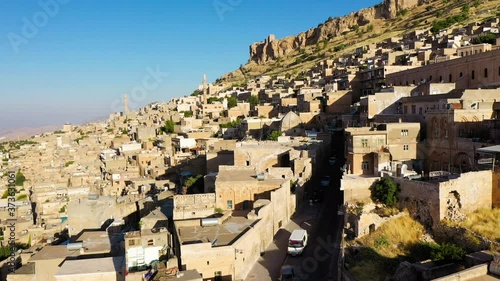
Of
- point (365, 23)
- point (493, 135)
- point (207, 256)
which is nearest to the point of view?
point (207, 256)

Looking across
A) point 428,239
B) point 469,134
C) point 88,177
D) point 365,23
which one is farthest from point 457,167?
point 365,23

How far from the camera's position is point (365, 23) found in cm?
9338

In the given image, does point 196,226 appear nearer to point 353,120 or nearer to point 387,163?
point 387,163

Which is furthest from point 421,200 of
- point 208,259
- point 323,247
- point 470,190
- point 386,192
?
point 208,259

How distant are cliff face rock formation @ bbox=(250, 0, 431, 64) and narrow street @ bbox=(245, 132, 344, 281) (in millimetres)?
77598

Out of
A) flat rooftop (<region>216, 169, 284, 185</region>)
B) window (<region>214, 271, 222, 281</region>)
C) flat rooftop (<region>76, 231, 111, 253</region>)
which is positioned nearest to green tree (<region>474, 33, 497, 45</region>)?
flat rooftop (<region>216, 169, 284, 185</region>)

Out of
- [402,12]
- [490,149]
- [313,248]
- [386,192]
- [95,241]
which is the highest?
[402,12]

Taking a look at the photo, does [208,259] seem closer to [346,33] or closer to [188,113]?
→ [188,113]

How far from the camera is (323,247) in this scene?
16.4 meters

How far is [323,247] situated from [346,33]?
83.3 meters

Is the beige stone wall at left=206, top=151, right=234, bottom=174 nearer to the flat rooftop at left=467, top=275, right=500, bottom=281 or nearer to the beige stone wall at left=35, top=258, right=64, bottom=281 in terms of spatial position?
the beige stone wall at left=35, top=258, right=64, bottom=281

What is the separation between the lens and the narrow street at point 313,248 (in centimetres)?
1474

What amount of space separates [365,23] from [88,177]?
249ft

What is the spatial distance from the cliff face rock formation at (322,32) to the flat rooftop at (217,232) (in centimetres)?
8281
